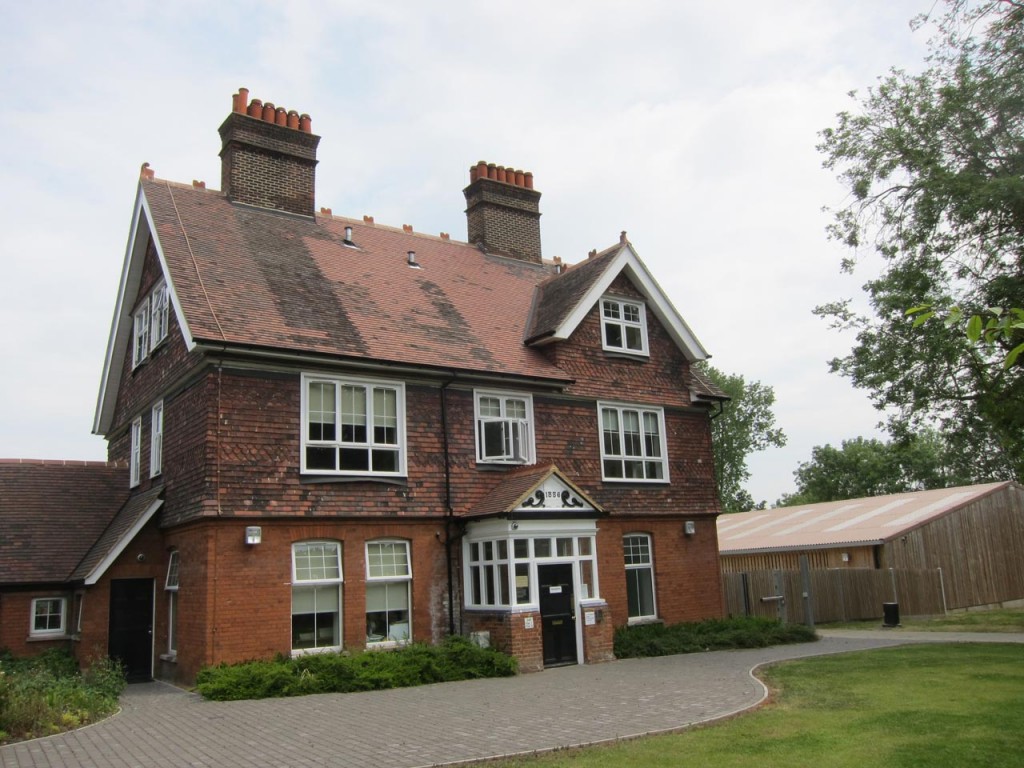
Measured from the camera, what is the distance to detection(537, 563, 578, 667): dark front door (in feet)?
59.8

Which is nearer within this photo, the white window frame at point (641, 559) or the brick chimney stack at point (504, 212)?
the white window frame at point (641, 559)

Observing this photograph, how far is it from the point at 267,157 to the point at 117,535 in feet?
33.2

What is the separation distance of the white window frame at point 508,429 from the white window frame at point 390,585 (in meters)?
2.79

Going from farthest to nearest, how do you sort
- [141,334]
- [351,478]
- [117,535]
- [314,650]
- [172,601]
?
[141,334]
[117,535]
[172,601]
[351,478]
[314,650]

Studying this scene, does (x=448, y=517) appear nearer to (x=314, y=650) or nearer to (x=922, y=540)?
(x=314, y=650)

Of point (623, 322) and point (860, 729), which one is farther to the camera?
point (623, 322)

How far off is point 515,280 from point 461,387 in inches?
254

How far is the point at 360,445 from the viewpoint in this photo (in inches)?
701

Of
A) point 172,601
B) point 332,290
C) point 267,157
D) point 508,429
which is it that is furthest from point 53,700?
point 267,157

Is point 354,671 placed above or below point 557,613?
below

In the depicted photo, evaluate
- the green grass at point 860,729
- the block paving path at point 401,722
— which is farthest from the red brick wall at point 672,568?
the green grass at point 860,729

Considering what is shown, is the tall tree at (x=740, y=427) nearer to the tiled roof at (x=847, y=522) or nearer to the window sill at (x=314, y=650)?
the tiled roof at (x=847, y=522)

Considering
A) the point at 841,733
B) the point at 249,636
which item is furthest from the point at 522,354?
the point at 841,733

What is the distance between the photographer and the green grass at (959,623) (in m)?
25.6
